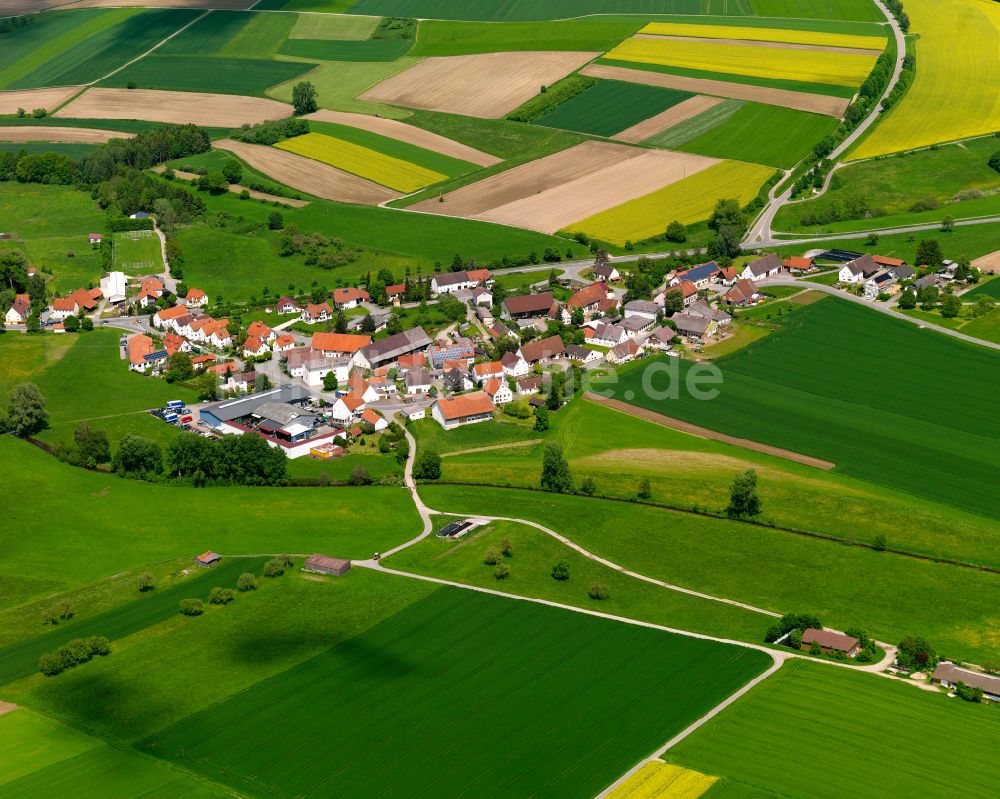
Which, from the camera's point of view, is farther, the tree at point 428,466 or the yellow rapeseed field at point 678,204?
the yellow rapeseed field at point 678,204

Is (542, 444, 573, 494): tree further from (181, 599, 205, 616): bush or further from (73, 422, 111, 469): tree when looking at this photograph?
(73, 422, 111, 469): tree

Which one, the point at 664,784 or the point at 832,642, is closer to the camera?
the point at 664,784

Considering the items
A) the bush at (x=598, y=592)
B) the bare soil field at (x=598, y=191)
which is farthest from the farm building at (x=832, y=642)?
the bare soil field at (x=598, y=191)

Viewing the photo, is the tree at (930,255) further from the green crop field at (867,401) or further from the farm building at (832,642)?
the farm building at (832,642)

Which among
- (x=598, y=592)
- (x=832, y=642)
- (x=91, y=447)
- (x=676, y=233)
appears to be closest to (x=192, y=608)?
(x=598, y=592)

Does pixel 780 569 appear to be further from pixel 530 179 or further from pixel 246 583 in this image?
pixel 530 179

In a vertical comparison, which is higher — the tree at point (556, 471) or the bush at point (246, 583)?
the tree at point (556, 471)

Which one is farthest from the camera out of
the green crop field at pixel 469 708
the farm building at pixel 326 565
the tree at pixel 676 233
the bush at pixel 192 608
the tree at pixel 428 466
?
the tree at pixel 676 233
